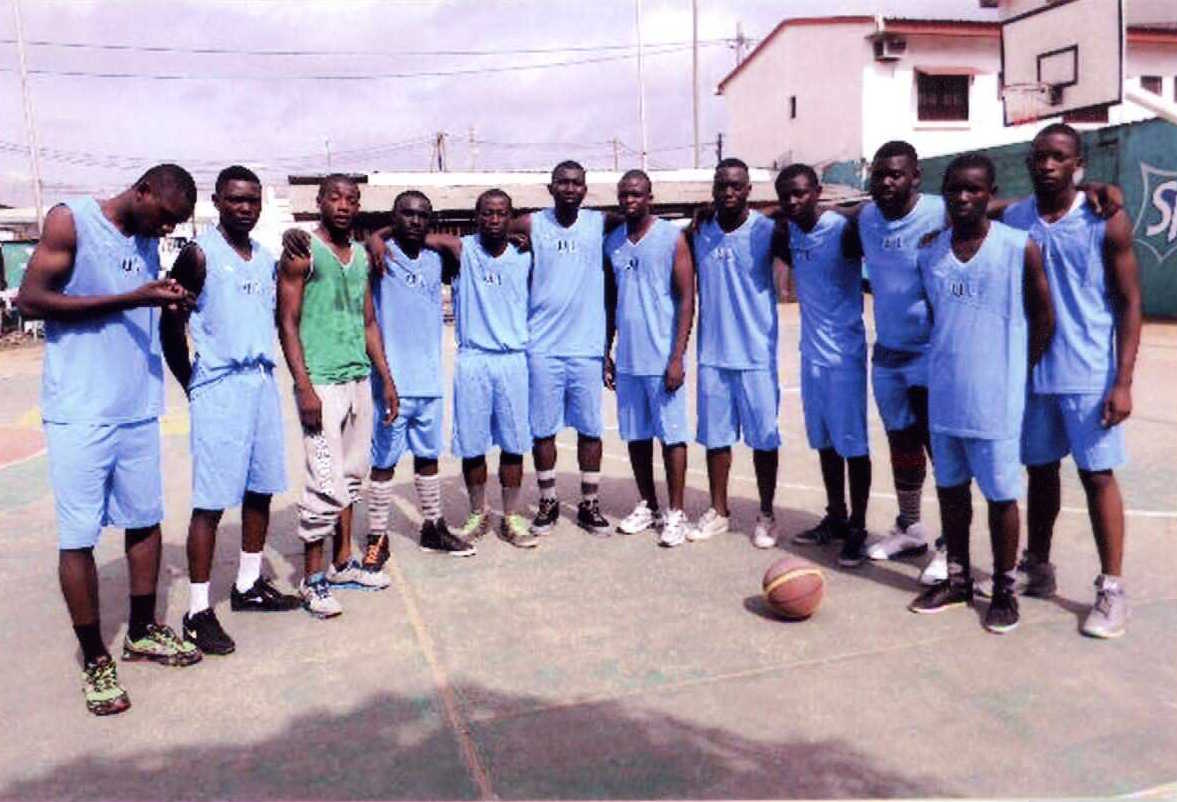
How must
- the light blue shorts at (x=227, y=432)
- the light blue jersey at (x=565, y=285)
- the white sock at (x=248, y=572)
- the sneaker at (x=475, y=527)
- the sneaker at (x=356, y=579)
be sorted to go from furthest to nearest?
the sneaker at (x=475, y=527)
the light blue jersey at (x=565, y=285)
the sneaker at (x=356, y=579)
the white sock at (x=248, y=572)
the light blue shorts at (x=227, y=432)

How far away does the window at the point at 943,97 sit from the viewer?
1130 inches

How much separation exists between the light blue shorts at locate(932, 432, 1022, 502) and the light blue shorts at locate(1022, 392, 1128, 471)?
22 cm

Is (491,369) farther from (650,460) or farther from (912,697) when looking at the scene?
(912,697)

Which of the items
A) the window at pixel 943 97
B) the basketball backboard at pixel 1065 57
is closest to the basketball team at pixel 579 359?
the basketball backboard at pixel 1065 57

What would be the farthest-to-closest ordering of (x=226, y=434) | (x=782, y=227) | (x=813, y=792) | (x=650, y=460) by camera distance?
(x=650, y=460)
(x=782, y=227)
(x=226, y=434)
(x=813, y=792)

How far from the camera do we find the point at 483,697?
373 centimetres

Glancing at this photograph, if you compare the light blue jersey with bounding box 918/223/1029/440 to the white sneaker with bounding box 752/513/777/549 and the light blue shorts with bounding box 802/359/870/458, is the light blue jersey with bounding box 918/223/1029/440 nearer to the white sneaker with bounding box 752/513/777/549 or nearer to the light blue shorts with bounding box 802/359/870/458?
the light blue shorts with bounding box 802/359/870/458

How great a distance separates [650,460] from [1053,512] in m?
2.40

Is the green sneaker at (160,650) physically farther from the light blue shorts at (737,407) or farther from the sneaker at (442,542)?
the light blue shorts at (737,407)

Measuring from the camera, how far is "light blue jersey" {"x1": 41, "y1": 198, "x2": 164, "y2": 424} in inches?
146

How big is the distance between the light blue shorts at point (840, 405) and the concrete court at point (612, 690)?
712mm

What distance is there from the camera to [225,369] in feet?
13.9

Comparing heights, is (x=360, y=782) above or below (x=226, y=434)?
below

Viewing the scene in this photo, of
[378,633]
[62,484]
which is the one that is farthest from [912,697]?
[62,484]
